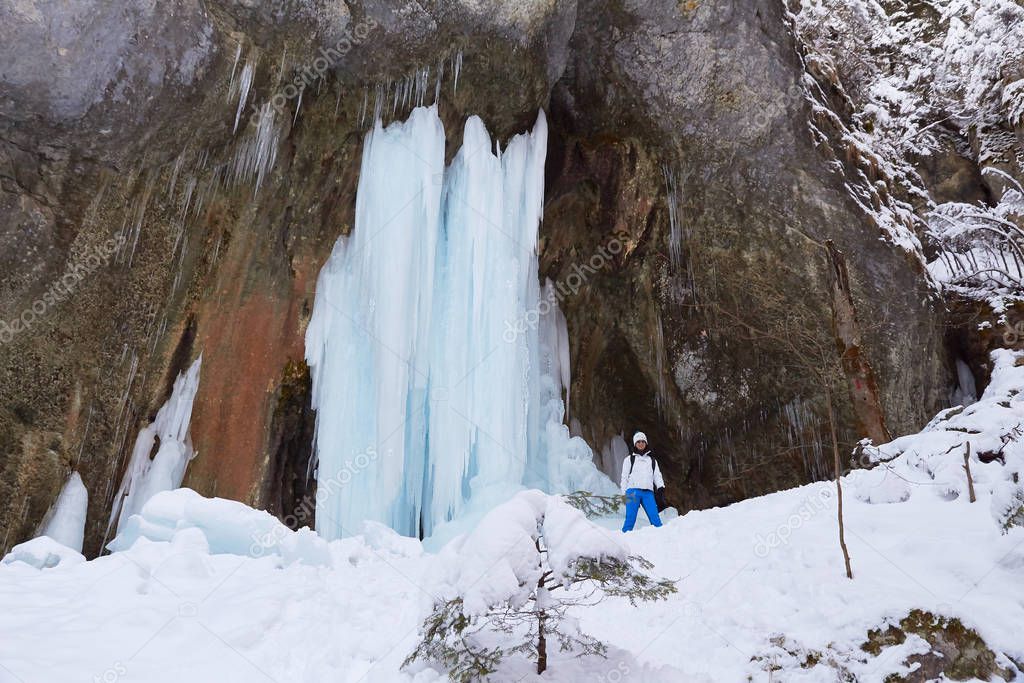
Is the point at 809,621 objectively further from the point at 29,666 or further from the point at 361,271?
the point at 361,271

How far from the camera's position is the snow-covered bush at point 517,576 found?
348 centimetres

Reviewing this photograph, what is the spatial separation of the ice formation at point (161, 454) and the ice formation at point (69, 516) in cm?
33

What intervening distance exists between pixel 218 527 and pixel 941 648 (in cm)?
513

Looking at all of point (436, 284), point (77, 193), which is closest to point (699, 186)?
point (436, 284)

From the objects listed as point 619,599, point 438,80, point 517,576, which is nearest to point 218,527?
point 619,599

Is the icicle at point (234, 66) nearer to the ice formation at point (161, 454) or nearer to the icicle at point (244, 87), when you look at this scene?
the icicle at point (244, 87)

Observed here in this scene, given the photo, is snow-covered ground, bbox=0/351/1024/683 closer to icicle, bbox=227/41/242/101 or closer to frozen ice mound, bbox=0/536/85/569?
frozen ice mound, bbox=0/536/85/569

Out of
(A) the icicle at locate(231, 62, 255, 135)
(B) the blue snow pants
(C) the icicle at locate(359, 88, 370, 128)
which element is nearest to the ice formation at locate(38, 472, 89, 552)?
(A) the icicle at locate(231, 62, 255, 135)

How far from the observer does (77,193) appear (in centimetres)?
870

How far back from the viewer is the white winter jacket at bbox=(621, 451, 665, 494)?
841 centimetres

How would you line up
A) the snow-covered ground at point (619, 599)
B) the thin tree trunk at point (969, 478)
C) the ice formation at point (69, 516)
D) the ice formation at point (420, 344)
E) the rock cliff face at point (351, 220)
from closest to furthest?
the snow-covered ground at point (619, 599) < the thin tree trunk at point (969, 478) < the rock cliff face at point (351, 220) < the ice formation at point (69, 516) < the ice formation at point (420, 344)

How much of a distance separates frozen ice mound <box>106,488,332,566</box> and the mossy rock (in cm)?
391

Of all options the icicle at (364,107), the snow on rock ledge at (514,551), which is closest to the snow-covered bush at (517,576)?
the snow on rock ledge at (514,551)

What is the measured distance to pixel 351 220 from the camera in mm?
10305
